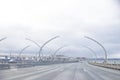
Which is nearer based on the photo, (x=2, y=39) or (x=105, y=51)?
(x=105, y=51)

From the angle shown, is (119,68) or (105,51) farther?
(105,51)

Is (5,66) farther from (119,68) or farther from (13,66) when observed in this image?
(119,68)

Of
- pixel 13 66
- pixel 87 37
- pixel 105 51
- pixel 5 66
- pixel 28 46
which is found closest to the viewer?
pixel 5 66

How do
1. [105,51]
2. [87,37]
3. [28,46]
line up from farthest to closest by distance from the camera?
[28,46] < [87,37] < [105,51]

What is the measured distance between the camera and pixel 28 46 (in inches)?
4715

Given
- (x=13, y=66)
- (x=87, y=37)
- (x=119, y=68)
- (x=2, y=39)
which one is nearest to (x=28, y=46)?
(x=2, y=39)

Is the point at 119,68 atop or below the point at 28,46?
below

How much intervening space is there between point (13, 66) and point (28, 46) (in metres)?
61.6

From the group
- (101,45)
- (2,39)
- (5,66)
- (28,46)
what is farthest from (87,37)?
(28,46)

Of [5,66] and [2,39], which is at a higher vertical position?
[2,39]

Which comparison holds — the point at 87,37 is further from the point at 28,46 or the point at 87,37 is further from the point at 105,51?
the point at 28,46

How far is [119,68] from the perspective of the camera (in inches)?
2147

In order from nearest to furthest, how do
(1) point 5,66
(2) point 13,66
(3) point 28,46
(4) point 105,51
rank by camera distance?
1. (1) point 5,66
2. (2) point 13,66
3. (4) point 105,51
4. (3) point 28,46

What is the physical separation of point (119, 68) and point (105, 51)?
2018cm
